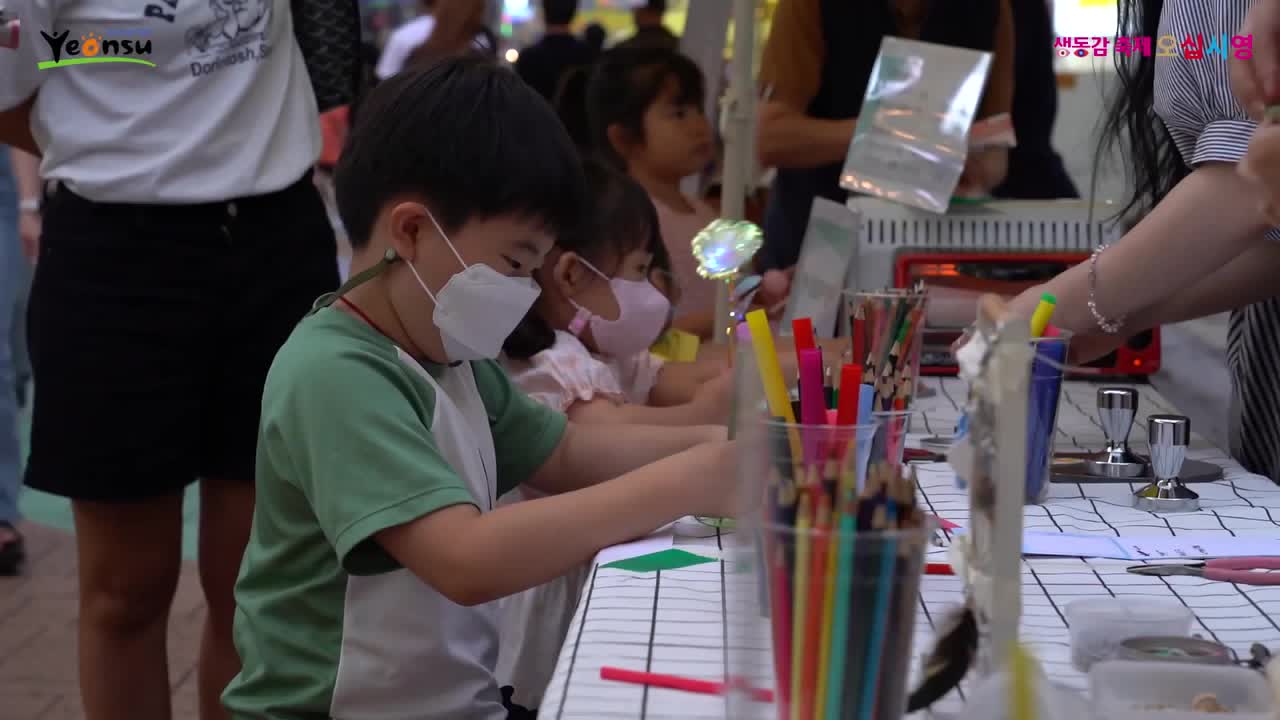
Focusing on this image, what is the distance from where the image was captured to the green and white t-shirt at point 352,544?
3.94ft

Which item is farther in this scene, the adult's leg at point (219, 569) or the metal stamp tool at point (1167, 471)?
the adult's leg at point (219, 569)

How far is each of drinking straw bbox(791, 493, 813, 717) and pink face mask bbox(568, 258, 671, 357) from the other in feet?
4.45

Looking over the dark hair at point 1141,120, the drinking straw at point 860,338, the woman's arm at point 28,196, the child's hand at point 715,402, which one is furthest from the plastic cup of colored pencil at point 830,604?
the woman's arm at point 28,196

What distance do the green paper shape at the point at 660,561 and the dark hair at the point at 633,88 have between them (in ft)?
6.31

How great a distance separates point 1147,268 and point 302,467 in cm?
94

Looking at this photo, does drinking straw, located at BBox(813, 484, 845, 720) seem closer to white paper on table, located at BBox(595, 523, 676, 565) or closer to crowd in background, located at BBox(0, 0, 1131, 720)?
white paper on table, located at BBox(595, 523, 676, 565)

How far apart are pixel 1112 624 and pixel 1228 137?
71 cm

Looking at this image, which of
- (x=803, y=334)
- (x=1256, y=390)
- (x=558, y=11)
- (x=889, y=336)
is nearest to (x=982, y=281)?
(x=1256, y=390)

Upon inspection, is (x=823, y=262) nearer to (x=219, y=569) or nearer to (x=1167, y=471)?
(x=1167, y=471)

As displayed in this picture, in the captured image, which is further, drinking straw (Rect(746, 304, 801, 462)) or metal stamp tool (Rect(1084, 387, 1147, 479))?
metal stamp tool (Rect(1084, 387, 1147, 479))

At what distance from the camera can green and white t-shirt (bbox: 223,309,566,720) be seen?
3.94ft

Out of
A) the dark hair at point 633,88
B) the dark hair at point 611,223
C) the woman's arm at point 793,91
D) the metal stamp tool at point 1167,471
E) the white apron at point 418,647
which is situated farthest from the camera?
the dark hair at point 633,88

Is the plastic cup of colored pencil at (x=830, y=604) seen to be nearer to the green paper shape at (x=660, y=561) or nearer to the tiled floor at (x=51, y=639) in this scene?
the green paper shape at (x=660, y=561)

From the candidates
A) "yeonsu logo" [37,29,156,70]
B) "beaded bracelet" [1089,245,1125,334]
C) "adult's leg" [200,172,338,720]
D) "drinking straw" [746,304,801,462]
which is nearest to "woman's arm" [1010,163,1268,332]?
"beaded bracelet" [1089,245,1125,334]
